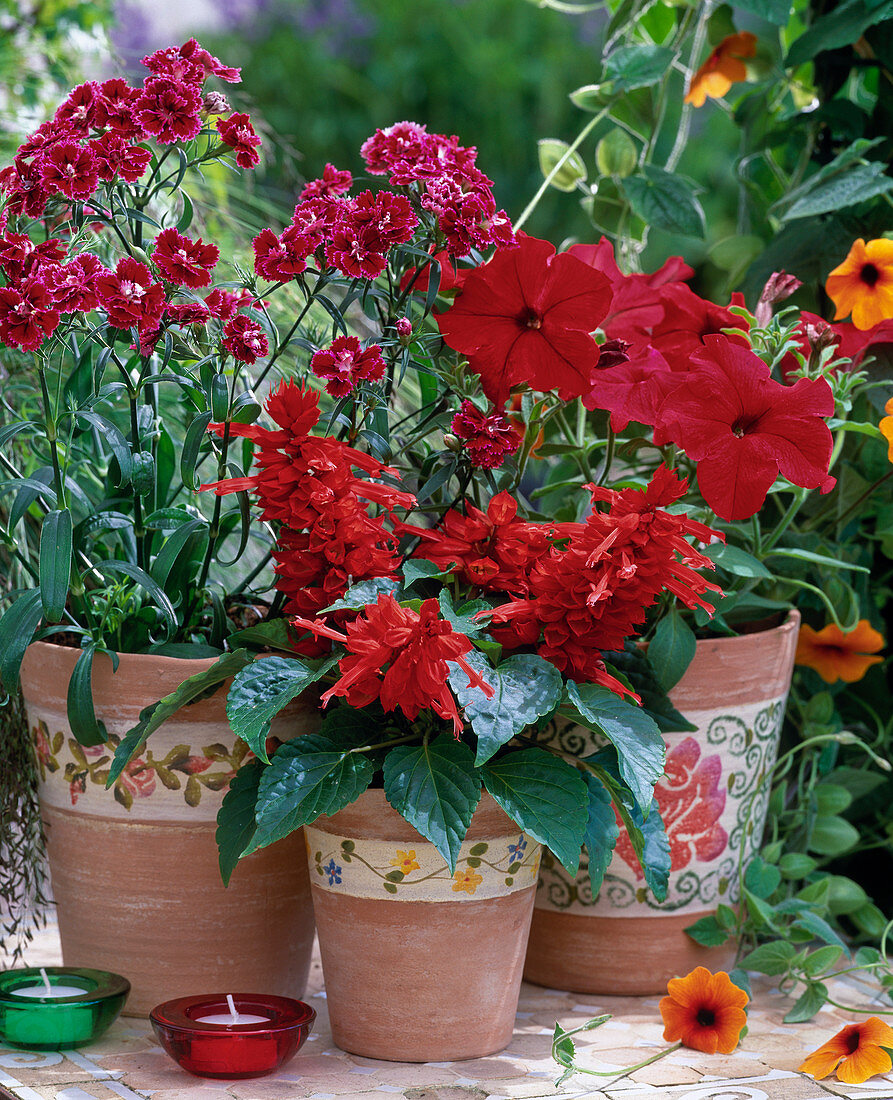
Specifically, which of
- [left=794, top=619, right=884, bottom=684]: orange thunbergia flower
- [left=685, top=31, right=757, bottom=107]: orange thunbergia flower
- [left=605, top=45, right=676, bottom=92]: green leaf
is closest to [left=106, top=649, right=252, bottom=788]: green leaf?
[left=794, top=619, right=884, bottom=684]: orange thunbergia flower

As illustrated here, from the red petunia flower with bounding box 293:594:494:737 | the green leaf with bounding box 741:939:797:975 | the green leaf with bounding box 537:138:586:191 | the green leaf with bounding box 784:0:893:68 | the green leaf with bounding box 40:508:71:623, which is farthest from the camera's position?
the green leaf with bounding box 537:138:586:191

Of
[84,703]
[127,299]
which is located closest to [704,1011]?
[84,703]

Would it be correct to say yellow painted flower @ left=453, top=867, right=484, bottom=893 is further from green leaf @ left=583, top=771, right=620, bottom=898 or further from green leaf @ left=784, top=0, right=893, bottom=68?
green leaf @ left=784, top=0, right=893, bottom=68

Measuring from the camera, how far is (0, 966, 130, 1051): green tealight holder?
2.15 ft

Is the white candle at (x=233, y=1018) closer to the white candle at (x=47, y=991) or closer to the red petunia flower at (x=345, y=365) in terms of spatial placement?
the white candle at (x=47, y=991)

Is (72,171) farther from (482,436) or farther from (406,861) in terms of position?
(406,861)

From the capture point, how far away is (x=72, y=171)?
618 mm

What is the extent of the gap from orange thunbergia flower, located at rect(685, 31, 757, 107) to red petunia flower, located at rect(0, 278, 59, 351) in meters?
0.69

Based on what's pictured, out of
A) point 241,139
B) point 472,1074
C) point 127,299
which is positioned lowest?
point 472,1074

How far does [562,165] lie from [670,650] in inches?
19.0

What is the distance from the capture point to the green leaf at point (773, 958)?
774 mm

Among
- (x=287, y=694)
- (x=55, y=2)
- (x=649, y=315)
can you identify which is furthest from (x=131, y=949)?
(x=55, y=2)

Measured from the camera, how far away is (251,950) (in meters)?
0.73

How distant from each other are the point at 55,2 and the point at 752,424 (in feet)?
4.61
